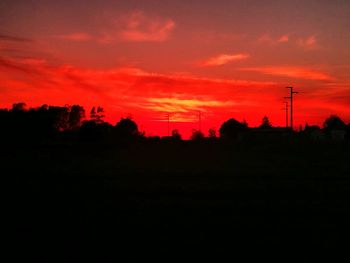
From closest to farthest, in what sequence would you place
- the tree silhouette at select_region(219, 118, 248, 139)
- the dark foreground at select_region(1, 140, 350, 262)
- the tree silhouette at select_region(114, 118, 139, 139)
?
the dark foreground at select_region(1, 140, 350, 262)
the tree silhouette at select_region(114, 118, 139, 139)
the tree silhouette at select_region(219, 118, 248, 139)

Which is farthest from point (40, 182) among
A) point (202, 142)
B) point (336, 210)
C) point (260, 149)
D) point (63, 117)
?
point (63, 117)

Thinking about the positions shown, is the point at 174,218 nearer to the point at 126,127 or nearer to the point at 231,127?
the point at 126,127

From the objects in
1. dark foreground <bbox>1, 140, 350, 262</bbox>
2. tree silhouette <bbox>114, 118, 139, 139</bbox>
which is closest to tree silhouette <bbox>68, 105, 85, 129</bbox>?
tree silhouette <bbox>114, 118, 139, 139</bbox>

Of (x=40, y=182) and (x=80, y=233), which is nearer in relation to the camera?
(x=80, y=233)

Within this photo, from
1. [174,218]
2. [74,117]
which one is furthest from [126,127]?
[174,218]

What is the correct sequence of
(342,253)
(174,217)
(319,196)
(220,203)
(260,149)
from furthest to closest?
(260,149), (319,196), (220,203), (174,217), (342,253)

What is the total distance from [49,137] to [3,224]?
93.1m

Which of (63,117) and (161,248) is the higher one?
(63,117)

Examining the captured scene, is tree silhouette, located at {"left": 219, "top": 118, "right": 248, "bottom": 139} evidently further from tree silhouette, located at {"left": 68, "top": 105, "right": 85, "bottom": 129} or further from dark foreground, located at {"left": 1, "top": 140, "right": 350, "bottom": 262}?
dark foreground, located at {"left": 1, "top": 140, "right": 350, "bottom": 262}

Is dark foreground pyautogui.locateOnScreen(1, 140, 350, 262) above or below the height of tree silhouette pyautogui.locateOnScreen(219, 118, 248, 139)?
below

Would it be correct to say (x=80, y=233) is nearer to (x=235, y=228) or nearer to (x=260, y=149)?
(x=235, y=228)

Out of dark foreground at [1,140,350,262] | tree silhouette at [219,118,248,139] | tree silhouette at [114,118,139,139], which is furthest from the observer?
tree silhouette at [219,118,248,139]

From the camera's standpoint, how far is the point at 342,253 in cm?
1051

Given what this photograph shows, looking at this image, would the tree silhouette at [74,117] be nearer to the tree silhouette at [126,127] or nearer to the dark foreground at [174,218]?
the tree silhouette at [126,127]
